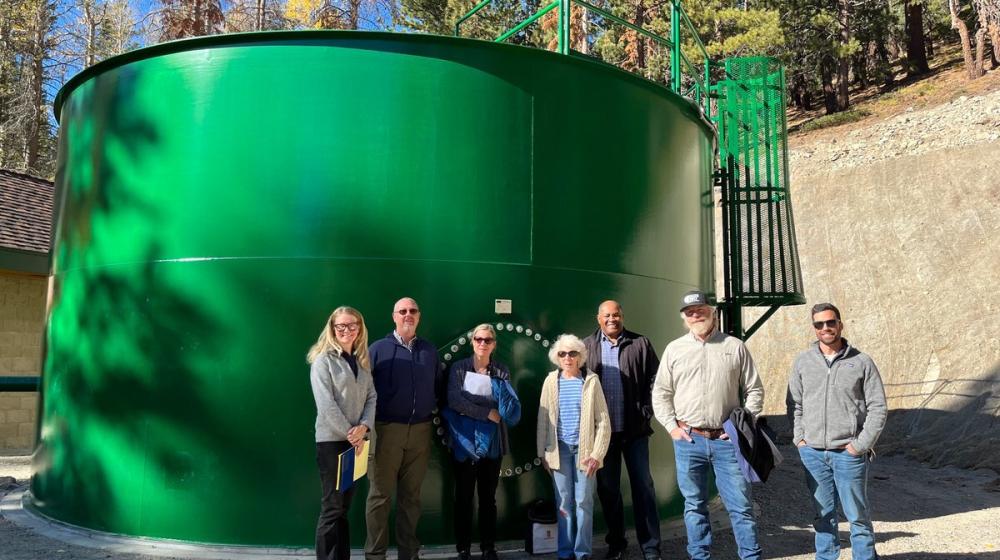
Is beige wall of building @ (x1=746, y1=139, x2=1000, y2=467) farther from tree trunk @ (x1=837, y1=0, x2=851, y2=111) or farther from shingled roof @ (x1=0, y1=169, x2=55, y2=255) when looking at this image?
shingled roof @ (x1=0, y1=169, x2=55, y2=255)

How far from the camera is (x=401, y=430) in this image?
4.91 m

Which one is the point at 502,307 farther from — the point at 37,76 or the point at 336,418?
the point at 37,76

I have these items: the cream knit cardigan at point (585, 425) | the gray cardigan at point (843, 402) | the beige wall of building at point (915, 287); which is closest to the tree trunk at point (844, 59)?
the beige wall of building at point (915, 287)

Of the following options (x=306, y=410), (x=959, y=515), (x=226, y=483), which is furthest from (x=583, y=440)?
(x=959, y=515)

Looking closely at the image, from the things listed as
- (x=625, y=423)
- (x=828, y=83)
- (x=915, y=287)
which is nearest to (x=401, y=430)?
(x=625, y=423)

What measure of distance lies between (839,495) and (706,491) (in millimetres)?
845

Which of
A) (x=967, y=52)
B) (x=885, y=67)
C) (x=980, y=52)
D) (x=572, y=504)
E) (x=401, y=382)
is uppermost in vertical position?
(x=885, y=67)

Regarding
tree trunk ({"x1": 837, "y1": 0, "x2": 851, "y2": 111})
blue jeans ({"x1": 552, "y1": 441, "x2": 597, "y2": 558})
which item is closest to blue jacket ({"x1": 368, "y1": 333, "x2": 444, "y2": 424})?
blue jeans ({"x1": 552, "y1": 441, "x2": 597, "y2": 558})

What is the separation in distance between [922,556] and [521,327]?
3407 mm

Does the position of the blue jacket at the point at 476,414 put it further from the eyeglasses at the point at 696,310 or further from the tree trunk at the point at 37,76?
the tree trunk at the point at 37,76

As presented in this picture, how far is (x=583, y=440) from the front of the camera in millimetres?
5008

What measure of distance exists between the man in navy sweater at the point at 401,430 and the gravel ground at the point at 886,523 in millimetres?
916

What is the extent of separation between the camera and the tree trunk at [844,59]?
29344 mm

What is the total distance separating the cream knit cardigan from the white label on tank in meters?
0.74
